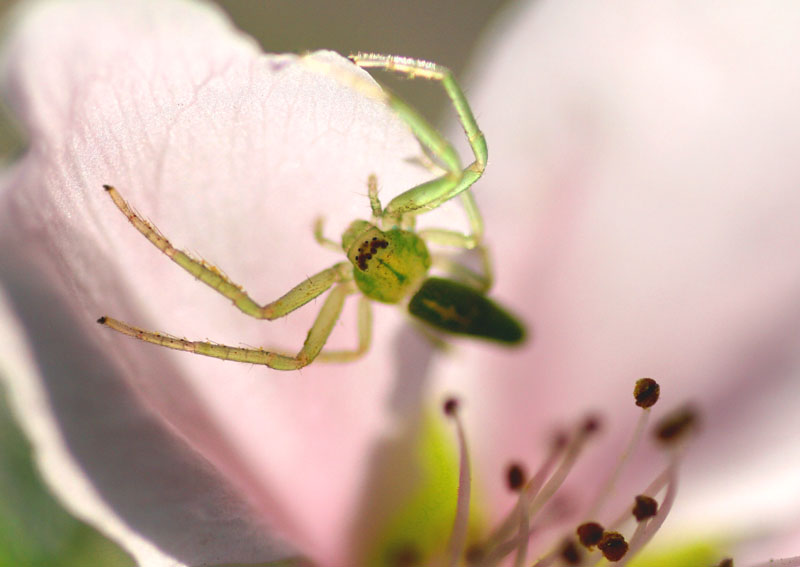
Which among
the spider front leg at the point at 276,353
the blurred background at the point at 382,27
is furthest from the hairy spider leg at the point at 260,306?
the blurred background at the point at 382,27

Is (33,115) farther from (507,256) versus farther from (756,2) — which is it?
(756,2)

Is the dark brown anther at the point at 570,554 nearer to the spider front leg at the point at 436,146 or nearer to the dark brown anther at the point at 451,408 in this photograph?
the dark brown anther at the point at 451,408

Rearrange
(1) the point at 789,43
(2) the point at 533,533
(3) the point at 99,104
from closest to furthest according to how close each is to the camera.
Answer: (3) the point at 99,104
(2) the point at 533,533
(1) the point at 789,43

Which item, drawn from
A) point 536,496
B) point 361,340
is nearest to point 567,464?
point 536,496

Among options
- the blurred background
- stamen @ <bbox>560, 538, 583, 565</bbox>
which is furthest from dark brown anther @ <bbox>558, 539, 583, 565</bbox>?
the blurred background

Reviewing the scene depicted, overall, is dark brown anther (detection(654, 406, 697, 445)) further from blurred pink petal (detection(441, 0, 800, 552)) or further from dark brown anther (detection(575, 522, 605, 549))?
dark brown anther (detection(575, 522, 605, 549))

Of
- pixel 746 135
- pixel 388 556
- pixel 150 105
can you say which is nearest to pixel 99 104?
pixel 150 105
